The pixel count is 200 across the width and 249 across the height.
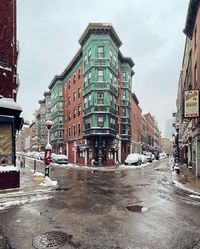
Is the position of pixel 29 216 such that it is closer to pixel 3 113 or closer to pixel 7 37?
pixel 3 113

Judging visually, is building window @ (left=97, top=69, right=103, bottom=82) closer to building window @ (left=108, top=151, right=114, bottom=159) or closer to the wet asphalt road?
building window @ (left=108, top=151, right=114, bottom=159)

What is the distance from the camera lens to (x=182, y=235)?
6426 mm

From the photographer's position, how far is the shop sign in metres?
20.1

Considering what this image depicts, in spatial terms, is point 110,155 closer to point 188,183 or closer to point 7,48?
point 188,183

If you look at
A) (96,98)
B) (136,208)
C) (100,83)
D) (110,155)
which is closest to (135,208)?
(136,208)

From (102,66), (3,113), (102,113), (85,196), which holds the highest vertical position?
(102,66)

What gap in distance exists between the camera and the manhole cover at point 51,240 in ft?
18.6

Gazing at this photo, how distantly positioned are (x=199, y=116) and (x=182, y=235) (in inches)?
604

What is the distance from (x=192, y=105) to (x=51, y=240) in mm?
17018

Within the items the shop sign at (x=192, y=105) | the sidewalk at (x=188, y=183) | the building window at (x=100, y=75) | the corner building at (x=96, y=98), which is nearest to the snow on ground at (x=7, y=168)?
the sidewalk at (x=188, y=183)

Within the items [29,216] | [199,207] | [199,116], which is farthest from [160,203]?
[199,116]

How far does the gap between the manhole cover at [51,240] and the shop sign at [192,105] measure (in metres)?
16.3

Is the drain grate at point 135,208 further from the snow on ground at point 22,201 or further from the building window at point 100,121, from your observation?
the building window at point 100,121

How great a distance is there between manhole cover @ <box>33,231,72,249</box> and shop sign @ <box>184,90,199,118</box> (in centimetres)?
1626
